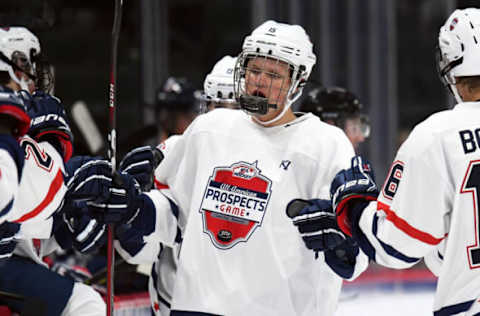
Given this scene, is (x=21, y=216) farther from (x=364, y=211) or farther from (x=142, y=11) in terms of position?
(x=142, y=11)

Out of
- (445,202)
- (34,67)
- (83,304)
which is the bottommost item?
(83,304)

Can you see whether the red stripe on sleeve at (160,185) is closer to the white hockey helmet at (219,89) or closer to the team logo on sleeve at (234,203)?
the team logo on sleeve at (234,203)

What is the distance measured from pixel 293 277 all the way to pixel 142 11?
18.6 ft

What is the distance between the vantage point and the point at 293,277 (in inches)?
110

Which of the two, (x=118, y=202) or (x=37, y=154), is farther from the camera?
(x=118, y=202)

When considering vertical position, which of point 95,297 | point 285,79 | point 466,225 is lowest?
point 95,297

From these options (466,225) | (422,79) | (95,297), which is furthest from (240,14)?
(466,225)

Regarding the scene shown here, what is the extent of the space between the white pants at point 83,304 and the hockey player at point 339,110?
4.56ft

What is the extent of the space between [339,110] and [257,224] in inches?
53.6

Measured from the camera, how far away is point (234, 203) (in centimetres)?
284

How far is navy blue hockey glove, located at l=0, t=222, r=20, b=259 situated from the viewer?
250cm

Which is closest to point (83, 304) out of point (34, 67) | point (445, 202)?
point (34, 67)

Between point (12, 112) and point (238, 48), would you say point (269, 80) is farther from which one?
point (238, 48)

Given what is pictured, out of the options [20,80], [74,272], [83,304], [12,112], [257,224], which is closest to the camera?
[12,112]
